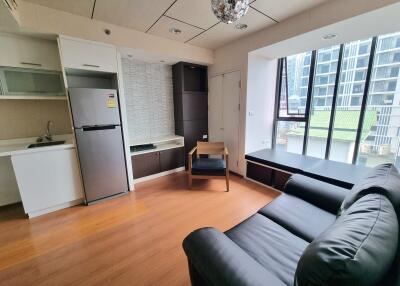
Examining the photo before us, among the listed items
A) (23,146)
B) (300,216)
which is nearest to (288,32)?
(300,216)

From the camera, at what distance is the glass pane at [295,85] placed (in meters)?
2.97

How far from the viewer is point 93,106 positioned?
231 cm

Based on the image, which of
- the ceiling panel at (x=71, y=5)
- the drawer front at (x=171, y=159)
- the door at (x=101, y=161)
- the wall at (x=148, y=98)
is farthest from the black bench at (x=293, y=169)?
the ceiling panel at (x=71, y=5)

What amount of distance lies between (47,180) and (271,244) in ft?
8.50

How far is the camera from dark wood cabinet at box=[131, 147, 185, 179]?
3096 millimetres

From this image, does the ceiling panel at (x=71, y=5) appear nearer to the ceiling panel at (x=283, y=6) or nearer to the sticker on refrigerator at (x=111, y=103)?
the sticker on refrigerator at (x=111, y=103)

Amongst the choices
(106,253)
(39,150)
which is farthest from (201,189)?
(39,150)

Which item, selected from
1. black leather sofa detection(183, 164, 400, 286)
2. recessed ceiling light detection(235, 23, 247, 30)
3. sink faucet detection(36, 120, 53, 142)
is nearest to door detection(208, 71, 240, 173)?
recessed ceiling light detection(235, 23, 247, 30)

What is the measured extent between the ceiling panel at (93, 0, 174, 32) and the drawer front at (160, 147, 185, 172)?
2.04m

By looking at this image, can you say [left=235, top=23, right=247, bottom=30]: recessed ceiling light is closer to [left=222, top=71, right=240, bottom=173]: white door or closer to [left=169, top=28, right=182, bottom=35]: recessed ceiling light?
[left=222, top=71, right=240, bottom=173]: white door

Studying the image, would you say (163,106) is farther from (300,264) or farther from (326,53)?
(300,264)

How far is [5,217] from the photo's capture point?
223cm

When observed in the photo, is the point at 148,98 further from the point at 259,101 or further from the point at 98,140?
the point at 259,101

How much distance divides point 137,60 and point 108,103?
1.19m
